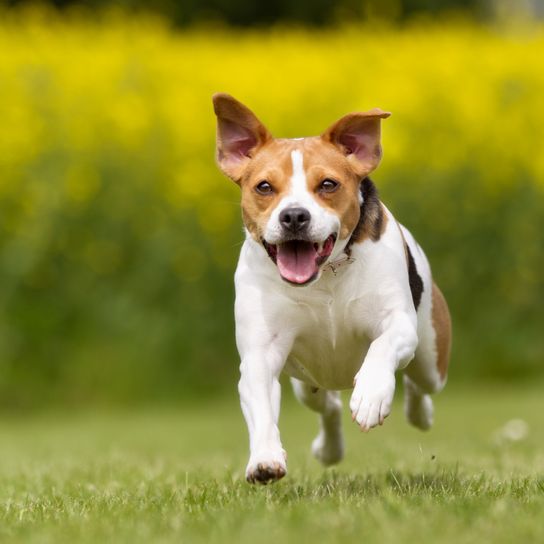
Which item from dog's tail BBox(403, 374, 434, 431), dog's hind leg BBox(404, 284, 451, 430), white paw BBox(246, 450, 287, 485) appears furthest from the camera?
dog's tail BBox(403, 374, 434, 431)

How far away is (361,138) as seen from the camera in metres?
4.74

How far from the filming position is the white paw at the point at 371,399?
420cm

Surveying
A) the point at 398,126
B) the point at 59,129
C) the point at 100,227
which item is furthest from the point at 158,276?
the point at 398,126

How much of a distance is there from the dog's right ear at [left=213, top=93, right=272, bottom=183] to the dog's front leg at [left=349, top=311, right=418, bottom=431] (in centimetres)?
80

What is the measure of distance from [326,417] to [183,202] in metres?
5.62

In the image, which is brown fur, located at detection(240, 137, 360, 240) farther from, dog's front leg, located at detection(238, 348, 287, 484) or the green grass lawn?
the green grass lawn

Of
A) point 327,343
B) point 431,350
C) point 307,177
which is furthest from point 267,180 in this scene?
point 431,350

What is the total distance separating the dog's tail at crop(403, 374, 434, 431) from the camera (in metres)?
5.86

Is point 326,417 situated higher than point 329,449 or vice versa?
point 326,417

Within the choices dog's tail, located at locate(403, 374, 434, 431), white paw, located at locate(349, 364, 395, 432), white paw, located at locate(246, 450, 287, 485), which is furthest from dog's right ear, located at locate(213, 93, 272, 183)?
dog's tail, located at locate(403, 374, 434, 431)

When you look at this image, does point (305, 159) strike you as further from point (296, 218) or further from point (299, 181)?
point (296, 218)

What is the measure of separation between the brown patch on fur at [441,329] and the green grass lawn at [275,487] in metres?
0.40

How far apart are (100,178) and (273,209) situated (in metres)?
7.08

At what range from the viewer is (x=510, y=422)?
9602 mm
